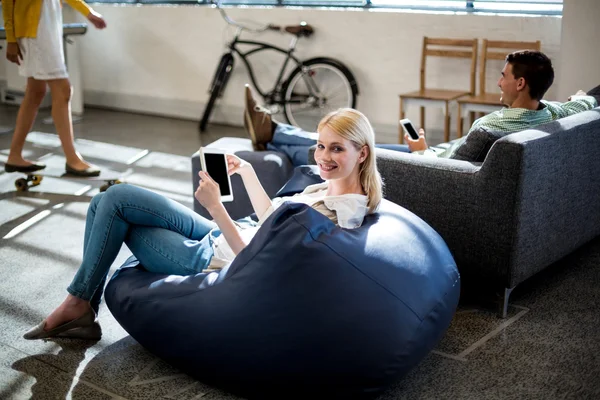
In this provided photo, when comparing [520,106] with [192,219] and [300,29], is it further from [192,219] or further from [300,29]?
[300,29]

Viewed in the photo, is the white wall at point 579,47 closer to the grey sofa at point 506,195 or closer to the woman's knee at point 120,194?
the grey sofa at point 506,195

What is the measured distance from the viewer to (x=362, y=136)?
2605 millimetres

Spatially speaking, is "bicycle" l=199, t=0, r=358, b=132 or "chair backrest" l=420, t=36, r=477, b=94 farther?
"bicycle" l=199, t=0, r=358, b=132

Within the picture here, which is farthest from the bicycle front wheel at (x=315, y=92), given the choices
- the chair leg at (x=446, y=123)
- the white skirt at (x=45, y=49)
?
the white skirt at (x=45, y=49)

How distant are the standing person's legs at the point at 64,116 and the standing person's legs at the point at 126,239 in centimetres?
243

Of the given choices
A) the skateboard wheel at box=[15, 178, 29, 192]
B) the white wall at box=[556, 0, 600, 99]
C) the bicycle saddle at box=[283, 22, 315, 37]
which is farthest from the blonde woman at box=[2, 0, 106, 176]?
the white wall at box=[556, 0, 600, 99]

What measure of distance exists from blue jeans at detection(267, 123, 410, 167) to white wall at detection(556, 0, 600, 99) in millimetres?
1595

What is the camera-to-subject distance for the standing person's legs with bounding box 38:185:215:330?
272 cm

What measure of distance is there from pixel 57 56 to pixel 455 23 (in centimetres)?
284

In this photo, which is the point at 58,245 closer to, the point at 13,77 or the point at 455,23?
the point at 455,23

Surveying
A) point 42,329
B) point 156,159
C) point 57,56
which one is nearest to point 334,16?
point 156,159

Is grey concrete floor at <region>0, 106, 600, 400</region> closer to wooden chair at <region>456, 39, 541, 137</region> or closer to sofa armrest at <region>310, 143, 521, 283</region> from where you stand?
sofa armrest at <region>310, 143, 521, 283</region>

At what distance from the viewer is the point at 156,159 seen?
19.3 feet

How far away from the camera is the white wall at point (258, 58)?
594cm
